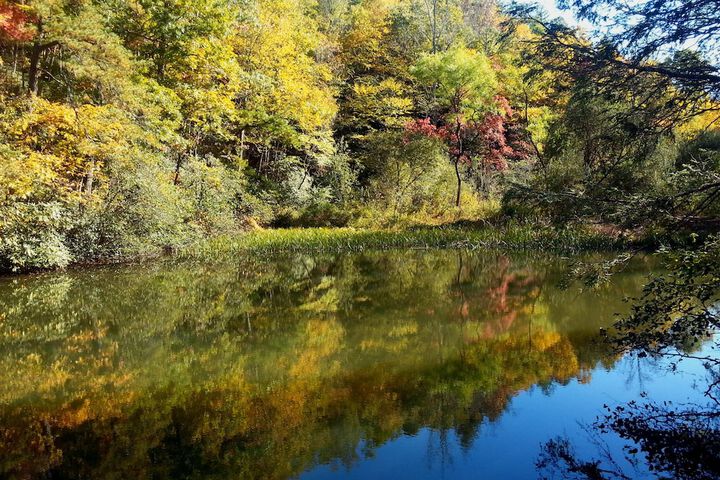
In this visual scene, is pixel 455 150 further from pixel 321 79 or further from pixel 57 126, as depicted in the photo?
pixel 57 126

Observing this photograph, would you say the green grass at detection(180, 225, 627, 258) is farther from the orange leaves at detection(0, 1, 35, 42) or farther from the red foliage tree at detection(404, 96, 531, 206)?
the orange leaves at detection(0, 1, 35, 42)

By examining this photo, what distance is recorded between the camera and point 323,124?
74.7 feet

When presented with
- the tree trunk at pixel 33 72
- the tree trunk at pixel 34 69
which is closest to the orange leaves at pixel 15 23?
the tree trunk at pixel 34 69

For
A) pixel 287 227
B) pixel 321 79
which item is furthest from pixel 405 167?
pixel 321 79

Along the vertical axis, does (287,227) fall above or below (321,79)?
below

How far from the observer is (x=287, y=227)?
19.8m

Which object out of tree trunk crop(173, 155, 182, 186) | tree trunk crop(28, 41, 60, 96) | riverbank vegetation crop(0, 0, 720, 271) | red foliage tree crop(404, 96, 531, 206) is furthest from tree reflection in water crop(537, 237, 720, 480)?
red foliage tree crop(404, 96, 531, 206)

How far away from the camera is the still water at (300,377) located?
147 inches

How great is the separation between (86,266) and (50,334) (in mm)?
5971

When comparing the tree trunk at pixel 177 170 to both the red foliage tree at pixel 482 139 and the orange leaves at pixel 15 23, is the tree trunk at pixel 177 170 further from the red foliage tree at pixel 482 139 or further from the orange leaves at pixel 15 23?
the red foliage tree at pixel 482 139

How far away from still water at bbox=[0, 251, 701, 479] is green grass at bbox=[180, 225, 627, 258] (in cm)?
489

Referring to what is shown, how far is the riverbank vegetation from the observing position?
14.8ft

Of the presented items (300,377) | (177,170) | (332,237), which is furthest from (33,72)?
(300,377)

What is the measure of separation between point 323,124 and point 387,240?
887 centimetres
